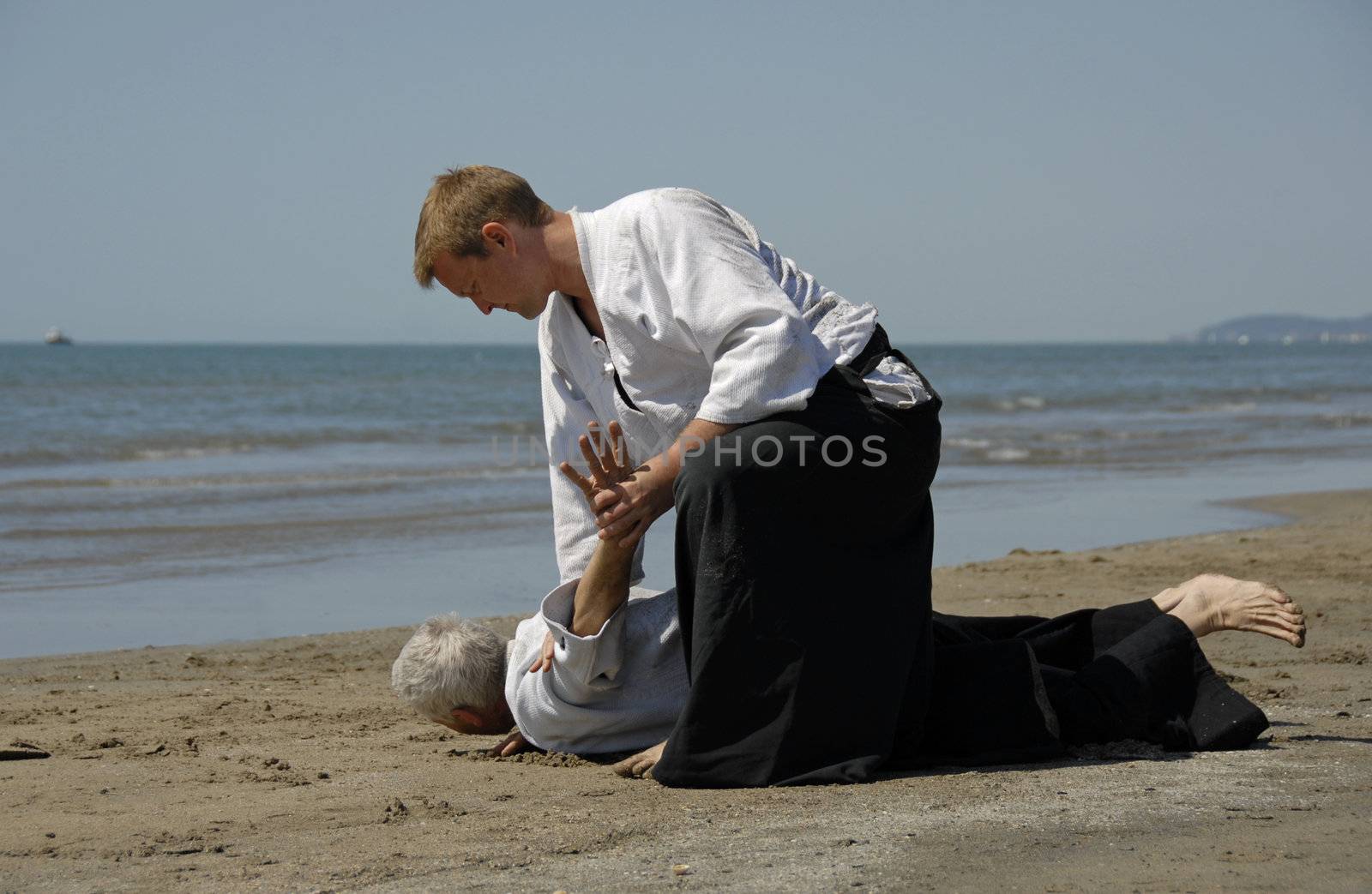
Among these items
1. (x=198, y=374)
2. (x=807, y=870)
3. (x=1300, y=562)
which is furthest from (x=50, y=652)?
(x=198, y=374)

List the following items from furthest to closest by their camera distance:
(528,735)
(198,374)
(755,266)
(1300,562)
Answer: (198,374), (1300,562), (528,735), (755,266)

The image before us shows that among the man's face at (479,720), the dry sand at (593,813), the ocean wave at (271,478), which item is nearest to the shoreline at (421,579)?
the dry sand at (593,813)

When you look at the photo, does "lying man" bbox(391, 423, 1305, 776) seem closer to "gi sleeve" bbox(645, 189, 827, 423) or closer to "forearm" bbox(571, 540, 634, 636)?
"forearm" bbox(571, 540, 634, 636)

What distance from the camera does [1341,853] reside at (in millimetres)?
2502

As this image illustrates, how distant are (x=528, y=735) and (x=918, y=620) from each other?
1.09 meters

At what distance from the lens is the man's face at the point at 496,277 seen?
3064 millimetres

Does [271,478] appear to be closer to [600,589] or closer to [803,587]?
[600,589]

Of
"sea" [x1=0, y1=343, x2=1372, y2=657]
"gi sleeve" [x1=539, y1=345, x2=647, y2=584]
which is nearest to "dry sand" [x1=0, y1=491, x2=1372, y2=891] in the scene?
"gi sleeve" [x1=539, y1=345, x2=647, y2=584]

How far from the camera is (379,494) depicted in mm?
11695

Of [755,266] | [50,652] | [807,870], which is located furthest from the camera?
[50,652]

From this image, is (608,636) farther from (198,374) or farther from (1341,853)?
(198,374)

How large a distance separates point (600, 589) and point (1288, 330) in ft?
630

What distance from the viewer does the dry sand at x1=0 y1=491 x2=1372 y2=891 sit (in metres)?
2.48

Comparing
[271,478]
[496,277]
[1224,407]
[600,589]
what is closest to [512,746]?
[600,589]
